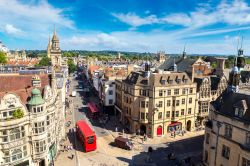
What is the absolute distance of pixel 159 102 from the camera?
171 feet

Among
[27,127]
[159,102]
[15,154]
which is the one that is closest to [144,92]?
[159,102]

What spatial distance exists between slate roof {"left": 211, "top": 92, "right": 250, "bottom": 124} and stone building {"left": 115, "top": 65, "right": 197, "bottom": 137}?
16377 millimetres

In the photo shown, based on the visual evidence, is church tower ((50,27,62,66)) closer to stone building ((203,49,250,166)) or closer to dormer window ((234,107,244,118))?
stone building ((203,49,250,166))

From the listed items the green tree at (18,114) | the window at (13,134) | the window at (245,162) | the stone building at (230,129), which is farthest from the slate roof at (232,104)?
the window at (13,134)

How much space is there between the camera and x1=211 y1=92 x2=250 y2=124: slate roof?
30.5 metres

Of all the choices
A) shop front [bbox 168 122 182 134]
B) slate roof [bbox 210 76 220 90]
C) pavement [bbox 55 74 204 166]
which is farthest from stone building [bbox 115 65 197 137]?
slate roof [bbox 210 76 220 90]

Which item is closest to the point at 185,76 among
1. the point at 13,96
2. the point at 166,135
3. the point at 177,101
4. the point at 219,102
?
the point at 177,101

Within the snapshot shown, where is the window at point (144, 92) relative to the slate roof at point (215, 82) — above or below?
below

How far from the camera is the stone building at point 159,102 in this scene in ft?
171

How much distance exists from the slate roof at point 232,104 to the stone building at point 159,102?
16.4m

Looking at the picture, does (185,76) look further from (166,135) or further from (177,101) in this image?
(166,135)

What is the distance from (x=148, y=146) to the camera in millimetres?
48156

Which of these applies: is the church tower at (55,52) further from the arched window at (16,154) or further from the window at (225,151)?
the window at (225,151)

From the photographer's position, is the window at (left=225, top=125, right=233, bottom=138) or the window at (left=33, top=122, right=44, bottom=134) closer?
the window at (left=225, top=125, right=233, bottom=138)
